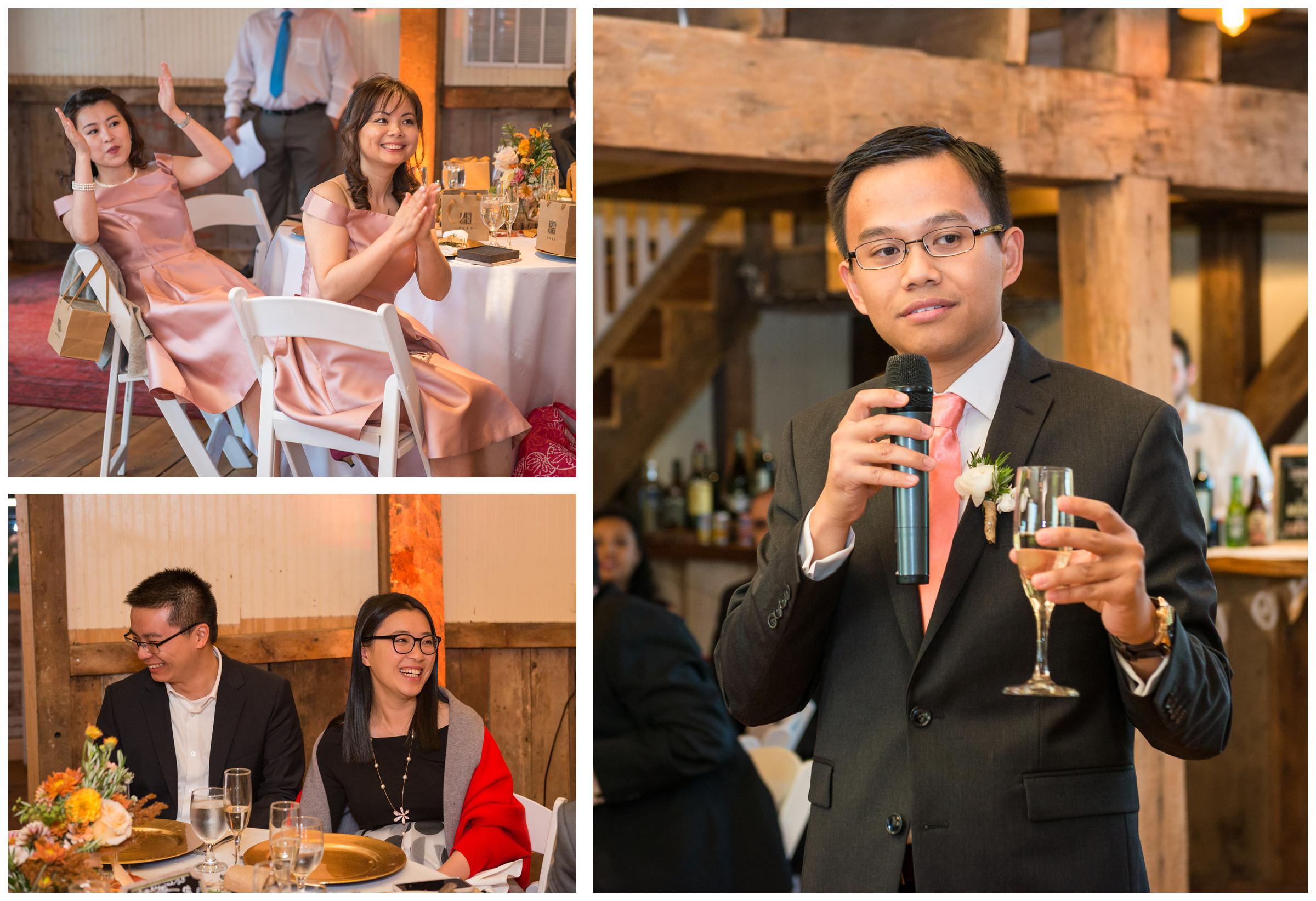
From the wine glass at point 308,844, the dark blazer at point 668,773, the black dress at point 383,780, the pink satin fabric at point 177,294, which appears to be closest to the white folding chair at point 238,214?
the pink satin fabric at point 177,294

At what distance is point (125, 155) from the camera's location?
1.91 m

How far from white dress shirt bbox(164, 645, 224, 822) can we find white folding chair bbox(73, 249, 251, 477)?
333mm

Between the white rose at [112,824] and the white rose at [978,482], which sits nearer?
the white rose at [978,482]

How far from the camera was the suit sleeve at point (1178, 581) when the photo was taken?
1407 mm

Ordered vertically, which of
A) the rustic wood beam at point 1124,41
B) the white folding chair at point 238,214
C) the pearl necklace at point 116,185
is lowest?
the white folding chair at point 238,214

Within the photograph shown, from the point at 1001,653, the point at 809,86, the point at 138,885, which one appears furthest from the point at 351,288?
the point at 809,86

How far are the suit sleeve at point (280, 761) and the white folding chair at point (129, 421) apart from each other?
0.38 meters

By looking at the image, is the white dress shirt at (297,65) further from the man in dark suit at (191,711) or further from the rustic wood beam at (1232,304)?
the rustic wood beam at (1232,304)

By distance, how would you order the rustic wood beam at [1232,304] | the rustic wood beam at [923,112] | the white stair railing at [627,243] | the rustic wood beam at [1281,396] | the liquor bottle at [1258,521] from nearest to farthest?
the rustic wood beam at [923,112] → the liquor bottle at [1258,521] → the rustic wood beam at [1281,396] → the rustic wood beam at [1232,304] → the white stair railing at [627,243]

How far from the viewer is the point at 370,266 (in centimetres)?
192

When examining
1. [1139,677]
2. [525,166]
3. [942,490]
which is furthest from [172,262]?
[1139,677]

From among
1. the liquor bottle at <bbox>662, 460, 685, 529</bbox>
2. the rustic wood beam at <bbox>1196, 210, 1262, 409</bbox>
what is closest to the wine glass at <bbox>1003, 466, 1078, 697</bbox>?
the liquor bottle at <bbox>662, 460, 685, 529</bbox>

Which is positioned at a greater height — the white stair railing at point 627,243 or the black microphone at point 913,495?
the white stair railing at point 627,243

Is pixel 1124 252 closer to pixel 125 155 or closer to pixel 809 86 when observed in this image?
pixel 809 86
